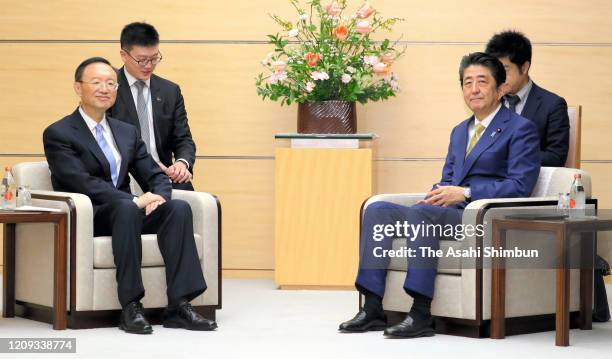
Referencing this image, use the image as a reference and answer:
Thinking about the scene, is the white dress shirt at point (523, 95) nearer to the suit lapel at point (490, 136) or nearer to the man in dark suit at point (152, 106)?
the suit lapel at point (490, 136)

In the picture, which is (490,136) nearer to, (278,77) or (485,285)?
(485,285)

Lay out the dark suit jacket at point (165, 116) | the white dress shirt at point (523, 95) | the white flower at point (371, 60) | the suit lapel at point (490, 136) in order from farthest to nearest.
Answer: the white flower at point (371, 60)
the dark suit jacket at point (165, 116)
the white dress shirt at point (523, 95)
the suit lapel at point (490, 136)

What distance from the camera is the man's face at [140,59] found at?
614 centimetres

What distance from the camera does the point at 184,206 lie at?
530cm

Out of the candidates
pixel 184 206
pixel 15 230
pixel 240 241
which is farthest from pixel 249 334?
pixel 240 241

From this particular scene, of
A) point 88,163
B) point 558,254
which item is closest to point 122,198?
point 88,163

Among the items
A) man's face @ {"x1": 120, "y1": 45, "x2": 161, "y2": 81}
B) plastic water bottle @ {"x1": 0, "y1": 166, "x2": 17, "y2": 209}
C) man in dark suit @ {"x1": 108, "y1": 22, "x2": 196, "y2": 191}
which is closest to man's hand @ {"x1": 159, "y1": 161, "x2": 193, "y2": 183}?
man in dark suit @ {"x1": 108, "y1": 22, "x2": 196, "y2": 191}

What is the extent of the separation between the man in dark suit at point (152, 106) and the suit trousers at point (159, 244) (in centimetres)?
87

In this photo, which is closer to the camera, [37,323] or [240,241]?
[37,323]

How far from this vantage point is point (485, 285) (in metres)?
4.88

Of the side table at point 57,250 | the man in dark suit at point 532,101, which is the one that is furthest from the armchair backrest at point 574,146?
the side table at point 57,250

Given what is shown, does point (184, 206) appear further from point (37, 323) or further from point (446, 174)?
point (446, 174)

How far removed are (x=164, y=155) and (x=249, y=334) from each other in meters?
1.66

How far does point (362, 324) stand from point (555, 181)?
122cm
